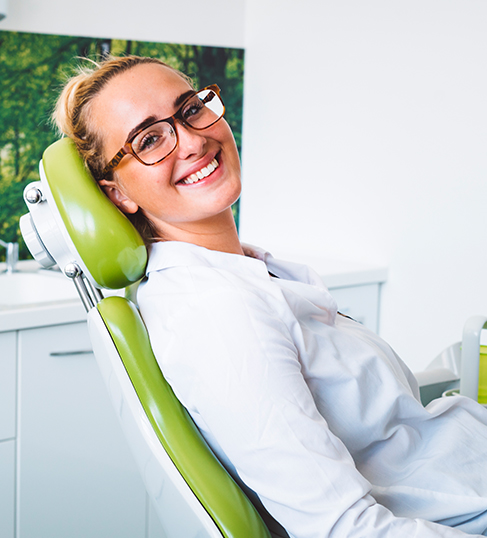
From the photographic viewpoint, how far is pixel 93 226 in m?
0.90

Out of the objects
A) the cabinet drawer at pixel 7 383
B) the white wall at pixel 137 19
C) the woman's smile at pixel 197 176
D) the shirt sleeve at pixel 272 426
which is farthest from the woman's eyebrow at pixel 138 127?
the white wall at pixel 137 19

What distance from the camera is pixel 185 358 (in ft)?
2.61

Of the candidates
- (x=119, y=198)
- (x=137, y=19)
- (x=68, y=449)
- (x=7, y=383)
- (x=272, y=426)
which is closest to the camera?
(x=272, y=426)

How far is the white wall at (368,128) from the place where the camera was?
1.89 m

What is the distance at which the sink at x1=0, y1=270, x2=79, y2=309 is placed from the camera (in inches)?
81.7

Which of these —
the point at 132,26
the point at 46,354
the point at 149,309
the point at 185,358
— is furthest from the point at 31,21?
the point at 185,358

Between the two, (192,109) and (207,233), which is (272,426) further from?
(192,109)

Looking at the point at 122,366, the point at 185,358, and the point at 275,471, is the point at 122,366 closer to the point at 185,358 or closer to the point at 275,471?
the point at 185,358

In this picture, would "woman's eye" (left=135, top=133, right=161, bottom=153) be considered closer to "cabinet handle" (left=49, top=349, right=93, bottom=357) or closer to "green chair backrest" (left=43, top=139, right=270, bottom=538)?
"green chair backrest" (left=43, top=139, right=270, bottom=538)

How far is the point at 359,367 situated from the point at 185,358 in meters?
0.28

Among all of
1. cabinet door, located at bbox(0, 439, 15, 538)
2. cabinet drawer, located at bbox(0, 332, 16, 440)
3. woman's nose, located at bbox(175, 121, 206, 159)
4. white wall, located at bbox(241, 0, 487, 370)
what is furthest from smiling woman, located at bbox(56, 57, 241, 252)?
white wall, located at bbox(241, 0, 487, 370)

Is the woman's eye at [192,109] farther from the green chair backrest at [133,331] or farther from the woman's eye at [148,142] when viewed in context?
the green chair backrest at [133,331]

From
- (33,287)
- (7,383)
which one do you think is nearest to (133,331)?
(7,383)

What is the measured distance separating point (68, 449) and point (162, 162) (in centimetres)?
93
